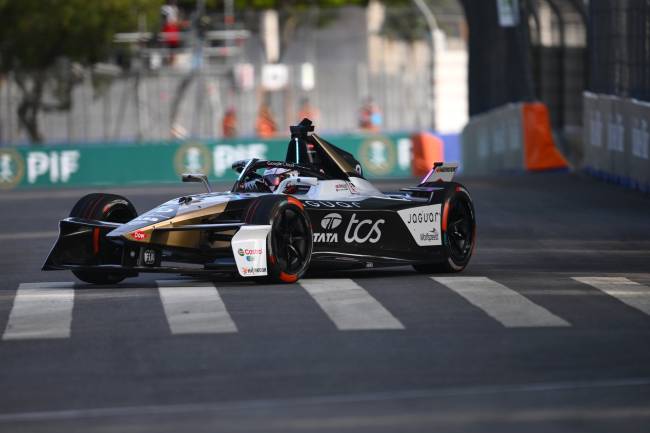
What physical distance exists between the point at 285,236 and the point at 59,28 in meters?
50.0

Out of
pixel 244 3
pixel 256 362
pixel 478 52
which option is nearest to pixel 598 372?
pixel 256 362

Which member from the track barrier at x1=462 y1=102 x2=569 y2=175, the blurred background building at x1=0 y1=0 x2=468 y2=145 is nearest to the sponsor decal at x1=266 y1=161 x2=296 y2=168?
the track barrier at x1=462 y1=102 x2=569 y2=175

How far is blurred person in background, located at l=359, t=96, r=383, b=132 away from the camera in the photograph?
55209mm

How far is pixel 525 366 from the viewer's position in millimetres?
10109

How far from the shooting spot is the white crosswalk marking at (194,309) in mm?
11797

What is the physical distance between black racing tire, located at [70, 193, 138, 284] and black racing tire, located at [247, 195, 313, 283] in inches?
53.9

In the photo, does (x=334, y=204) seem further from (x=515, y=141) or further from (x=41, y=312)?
(x=515, y=141)

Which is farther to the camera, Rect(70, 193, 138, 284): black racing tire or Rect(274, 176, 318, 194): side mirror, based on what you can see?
Rect(274, 176, 318, 194): side mirror

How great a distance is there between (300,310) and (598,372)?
128 inches

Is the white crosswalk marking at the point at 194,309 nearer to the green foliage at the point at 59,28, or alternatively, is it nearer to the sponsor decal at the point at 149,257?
the sponsor decal at the point at 149,257

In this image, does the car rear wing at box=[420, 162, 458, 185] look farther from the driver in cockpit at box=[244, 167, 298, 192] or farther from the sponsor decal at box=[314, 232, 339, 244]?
the sponsor decal at box=[314, 232, 339, 244]

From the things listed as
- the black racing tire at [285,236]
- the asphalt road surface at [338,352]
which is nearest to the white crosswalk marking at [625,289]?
the asphalt road surface at [338,352]

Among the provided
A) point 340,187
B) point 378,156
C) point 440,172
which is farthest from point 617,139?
point 378,156

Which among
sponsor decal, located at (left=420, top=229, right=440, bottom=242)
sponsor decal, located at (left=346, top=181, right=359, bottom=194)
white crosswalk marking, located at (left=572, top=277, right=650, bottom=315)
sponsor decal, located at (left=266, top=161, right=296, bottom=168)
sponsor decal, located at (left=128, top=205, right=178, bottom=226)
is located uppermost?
sponsor decal, located at (left=266, top=161, right=296, bottom=168)
